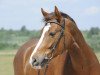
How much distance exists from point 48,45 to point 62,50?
0.83ft

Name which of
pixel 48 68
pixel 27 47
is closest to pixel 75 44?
pixel 48 68

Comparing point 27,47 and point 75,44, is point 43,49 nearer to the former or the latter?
point 75,44

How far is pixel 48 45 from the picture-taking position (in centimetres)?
607

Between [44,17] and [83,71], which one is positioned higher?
[44,17]

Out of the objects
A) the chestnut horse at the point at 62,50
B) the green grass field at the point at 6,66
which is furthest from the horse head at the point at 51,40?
the green grass field at the point at 6,66

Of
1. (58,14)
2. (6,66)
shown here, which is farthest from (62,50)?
(6,66)

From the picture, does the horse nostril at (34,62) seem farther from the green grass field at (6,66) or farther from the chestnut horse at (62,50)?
the green grass field at (6,66)

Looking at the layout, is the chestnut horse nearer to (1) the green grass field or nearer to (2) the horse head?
(2) the horse head

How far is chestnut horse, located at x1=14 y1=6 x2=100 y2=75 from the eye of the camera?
6.05 m

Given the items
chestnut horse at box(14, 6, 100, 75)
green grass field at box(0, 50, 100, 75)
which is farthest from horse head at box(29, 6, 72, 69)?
green grass field at box(0, 50, 100, 75)

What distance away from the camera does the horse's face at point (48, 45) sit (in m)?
5.98

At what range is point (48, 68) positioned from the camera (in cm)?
713

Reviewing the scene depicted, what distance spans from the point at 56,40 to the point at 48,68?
3.76 feet

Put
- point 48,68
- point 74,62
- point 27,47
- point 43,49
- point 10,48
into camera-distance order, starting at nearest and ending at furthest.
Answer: point 43,49 < point 74,62 < point 48,68 < point 27,47 < point 10,48
